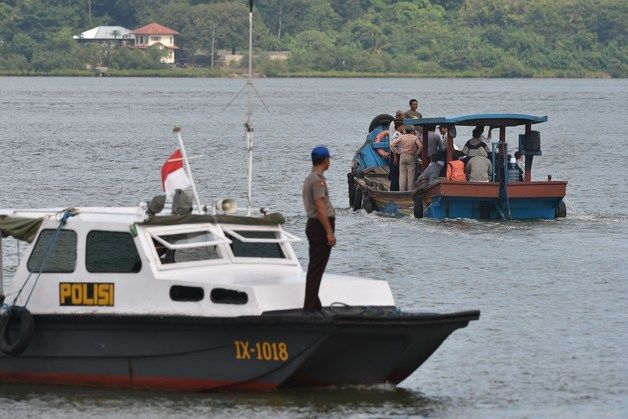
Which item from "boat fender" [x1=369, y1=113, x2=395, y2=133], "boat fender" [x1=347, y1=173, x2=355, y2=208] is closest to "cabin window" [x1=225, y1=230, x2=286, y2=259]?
"boat fender" [x1=347, y1=173, x2=355, y2=208]

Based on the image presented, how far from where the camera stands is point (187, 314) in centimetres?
1806

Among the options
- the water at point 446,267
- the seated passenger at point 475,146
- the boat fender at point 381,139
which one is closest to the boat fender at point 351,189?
the water at point 446,267

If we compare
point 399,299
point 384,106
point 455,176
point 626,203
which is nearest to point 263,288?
point 399,299

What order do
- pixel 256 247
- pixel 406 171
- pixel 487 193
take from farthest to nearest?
pixel 406 171 → pixel 487 193 → pixel 256 247

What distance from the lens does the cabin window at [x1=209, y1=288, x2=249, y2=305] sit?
1791cm

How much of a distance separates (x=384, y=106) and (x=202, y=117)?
956 inches

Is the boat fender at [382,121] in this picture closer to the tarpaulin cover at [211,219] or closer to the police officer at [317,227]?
the tarpaulin cover at [211,219]

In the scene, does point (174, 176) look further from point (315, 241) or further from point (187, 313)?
point (315, 241)

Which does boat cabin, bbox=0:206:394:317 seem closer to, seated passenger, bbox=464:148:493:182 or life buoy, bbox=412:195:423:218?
seated passenger, bbox=464:148:493:182

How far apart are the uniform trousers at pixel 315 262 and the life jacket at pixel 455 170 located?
60.1ft

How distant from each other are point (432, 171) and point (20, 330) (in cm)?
1928

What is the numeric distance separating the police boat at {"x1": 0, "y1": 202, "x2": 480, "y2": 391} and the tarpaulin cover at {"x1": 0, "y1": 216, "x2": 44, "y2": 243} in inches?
0.8

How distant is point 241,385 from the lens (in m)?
18.4

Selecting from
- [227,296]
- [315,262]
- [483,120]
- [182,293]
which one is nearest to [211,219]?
[182,293]
